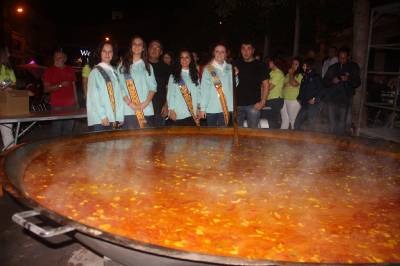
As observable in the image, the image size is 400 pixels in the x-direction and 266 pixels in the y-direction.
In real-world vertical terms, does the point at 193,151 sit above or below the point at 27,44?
below

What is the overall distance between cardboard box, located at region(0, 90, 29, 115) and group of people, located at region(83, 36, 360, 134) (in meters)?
2.31

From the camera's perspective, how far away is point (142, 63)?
572cm

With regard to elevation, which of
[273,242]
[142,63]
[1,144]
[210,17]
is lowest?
[1,144]

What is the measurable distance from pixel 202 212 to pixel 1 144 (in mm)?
7579

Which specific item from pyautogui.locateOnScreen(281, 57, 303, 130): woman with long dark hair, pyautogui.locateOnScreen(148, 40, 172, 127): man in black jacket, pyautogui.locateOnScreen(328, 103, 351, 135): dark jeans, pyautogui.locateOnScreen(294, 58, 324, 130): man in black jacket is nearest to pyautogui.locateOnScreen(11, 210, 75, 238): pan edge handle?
pyautogui.locateOnScreen(148, 40, 172, 127): man in black jacket

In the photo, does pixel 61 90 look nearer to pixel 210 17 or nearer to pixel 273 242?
pixel 273 242

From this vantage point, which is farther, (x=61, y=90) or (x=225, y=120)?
(x=61, y=90)

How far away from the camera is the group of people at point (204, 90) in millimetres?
5270

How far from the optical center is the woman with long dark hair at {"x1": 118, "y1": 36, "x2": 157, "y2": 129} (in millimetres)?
5562

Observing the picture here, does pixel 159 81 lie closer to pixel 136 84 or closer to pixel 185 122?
pixel 185 122

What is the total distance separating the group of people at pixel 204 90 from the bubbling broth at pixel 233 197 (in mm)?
1504

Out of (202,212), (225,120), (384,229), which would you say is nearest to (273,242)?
(202,212)

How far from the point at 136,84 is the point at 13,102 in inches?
104

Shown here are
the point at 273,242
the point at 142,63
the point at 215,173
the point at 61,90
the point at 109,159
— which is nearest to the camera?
the point at 273,242
